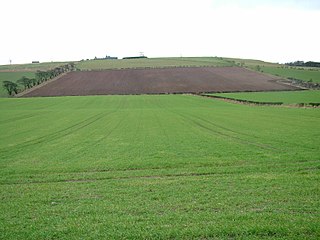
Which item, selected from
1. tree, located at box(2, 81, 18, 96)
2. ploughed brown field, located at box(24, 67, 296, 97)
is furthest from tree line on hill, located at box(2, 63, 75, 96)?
ploughed brown field, located at box(24, 67, 296, 97)

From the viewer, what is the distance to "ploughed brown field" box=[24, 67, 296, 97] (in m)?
101

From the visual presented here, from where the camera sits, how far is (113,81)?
391ft

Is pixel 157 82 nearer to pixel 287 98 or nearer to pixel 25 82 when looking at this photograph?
pixel 25 82

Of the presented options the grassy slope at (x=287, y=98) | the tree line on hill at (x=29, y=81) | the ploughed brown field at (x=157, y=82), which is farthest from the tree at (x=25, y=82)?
the grassy slope at (x=287, y=98)

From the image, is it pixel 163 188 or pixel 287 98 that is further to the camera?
pixel 287 98

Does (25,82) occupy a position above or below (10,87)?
above

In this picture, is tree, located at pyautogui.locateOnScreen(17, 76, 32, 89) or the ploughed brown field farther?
tree, located at pyautogui.locateOnScreen(17, 76, 32, 89)

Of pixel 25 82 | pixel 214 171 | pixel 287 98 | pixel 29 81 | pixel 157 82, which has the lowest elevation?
pixel 214 171

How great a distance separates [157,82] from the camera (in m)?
113

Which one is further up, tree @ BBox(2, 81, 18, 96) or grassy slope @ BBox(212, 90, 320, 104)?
tree @ BBox(2, 81, 18, 96)

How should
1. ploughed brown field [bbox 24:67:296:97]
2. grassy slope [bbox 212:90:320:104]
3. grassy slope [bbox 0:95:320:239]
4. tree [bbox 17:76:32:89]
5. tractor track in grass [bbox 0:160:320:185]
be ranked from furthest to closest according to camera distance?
tree [bbox 17:76:32:89], ploughed brown field [bbox 24:67:296:97], grassy slope [bbox 212:90:320:104], tractor track in grass [bbox 0:160:320:185], grassy slope [bbox 0:95:320:239]

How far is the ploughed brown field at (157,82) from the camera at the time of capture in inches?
3991

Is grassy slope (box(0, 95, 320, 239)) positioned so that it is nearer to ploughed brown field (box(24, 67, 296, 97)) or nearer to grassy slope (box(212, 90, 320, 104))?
grassy slope (box(212, 90, 320, 104))

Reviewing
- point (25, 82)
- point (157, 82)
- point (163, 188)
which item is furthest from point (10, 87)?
point (163, 188)
